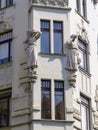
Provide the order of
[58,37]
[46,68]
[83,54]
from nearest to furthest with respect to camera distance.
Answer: [46,68] → [58,37] → [83,54]

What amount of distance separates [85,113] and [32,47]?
5378 millimetres

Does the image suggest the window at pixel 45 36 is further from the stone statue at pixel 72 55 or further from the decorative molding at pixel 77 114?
the decorative molding at pixel 77 114

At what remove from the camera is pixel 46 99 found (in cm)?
2697

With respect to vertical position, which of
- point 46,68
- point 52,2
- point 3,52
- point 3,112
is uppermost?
point 52,2

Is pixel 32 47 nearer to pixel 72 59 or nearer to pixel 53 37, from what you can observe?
pixel 53 37

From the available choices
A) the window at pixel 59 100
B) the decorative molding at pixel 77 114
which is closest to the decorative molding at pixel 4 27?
the window at pixel 59 100

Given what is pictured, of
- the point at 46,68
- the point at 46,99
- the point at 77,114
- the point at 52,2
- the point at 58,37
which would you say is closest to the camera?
the point at 46,99

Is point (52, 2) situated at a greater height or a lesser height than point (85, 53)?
greater

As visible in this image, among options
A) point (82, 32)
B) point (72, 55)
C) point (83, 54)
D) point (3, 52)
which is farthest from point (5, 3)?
point (72, 55)

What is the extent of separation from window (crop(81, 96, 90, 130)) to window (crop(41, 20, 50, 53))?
3.82 m

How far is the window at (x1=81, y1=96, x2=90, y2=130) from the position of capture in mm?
29234

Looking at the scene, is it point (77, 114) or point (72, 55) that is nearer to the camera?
point (77, 114)

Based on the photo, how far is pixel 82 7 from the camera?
3195 centimetres

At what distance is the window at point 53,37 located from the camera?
28172mm
